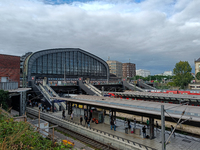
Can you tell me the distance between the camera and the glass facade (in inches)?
2259

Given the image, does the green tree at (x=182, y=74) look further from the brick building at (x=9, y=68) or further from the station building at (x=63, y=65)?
the brick building at (x=9, y=68)

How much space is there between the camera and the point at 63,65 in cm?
6438

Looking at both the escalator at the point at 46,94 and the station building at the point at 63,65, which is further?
the station building at the point at 63,65

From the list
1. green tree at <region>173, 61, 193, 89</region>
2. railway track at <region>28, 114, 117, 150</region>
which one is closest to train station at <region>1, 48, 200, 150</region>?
railway track at <region>28, 114, 117, 150</region>

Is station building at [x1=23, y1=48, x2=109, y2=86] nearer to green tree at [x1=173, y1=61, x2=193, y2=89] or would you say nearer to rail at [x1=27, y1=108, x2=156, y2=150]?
rail at [x1=27, y1=108, x2=156, y2=150]

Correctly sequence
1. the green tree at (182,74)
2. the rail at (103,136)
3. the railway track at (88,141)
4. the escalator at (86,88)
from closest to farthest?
the rail at (103,136)
the railway track at (88,141)
the escalator at (86,88)
the green tree at (182,74)

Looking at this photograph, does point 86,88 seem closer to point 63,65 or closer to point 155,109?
point 63,65

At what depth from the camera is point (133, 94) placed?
1320 inches

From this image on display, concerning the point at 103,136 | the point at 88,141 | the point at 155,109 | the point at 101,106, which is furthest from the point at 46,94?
the point at 155,109

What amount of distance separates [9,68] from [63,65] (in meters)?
36.7

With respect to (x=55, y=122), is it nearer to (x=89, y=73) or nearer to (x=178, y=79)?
(x=89, y=73)

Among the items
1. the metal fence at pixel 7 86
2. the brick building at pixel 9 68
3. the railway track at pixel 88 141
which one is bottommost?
the railway track at pixel 88 141

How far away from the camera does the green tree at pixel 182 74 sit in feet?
205

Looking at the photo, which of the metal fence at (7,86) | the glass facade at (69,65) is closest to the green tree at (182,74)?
the glass facade at (69,65)
